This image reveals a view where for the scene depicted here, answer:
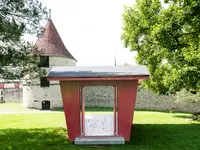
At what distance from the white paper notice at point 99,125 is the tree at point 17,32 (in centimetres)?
409

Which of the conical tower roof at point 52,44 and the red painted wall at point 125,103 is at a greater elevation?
the conical tower roof at point 52,44

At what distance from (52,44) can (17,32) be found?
81.5ft

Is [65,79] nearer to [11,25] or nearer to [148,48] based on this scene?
[11,25]

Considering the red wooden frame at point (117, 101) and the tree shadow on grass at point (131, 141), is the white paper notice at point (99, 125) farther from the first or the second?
the tree shadow on grass at point (131, 141)

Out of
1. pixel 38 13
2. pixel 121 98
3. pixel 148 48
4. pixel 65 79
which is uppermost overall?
pixel 38 13

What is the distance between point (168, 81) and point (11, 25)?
10419mm

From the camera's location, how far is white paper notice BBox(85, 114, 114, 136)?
11844 millimetres

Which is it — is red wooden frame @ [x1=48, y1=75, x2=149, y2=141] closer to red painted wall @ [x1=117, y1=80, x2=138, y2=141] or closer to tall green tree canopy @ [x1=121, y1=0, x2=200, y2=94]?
red painted wall @ [x1=117, y1=80, x2=138, y2=141]

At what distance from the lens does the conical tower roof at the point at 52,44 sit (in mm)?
35656

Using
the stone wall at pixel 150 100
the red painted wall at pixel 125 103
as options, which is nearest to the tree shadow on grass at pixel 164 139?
the red painted wall at pixel 125 103

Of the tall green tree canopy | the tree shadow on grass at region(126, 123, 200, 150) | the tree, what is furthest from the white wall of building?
the tree shadow on grass at region(126, 123, 200, 150)

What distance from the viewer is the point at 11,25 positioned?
12.3m

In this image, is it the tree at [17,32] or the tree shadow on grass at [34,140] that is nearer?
the tree shadow on grass at [34,140]

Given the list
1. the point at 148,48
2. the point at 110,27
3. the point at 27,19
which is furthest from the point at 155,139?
the point at 110,27
